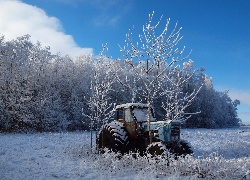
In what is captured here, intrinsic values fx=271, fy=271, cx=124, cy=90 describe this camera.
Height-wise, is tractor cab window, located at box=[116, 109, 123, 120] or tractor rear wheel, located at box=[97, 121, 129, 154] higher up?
tractor cab window, located at box=[116, 109, 123, 120]

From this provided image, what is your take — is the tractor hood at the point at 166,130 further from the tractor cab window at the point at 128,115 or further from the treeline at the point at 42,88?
the treeline at the point at 42,88

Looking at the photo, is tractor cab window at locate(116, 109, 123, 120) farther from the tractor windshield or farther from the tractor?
the tractor windshield

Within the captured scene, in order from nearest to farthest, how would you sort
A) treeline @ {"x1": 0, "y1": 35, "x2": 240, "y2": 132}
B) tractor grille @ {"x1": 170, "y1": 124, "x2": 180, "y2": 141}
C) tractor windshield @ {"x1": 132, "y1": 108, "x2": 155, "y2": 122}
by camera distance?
tractor grille @ {"x1": 170, "y1": 124, "x2": 180, "y2": 141} < tractor windshield @ {"x1": 132, "y1": 108, "x2": 155, "y2": 122} < treeline @ {"x1": 0, "y1": 35, "x2": 240, "y2": 132}

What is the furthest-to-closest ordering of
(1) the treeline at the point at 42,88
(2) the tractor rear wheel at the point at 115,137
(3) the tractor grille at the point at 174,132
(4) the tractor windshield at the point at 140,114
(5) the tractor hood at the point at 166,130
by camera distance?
(1) the treeline at the point at 42,88
(4) the tractor windshield at the point at 140,114
(2) the tractor rear wheel at the point at 115,137
(3) the tractor grille at the point at 174,132
(5) the tractor hood at the point at 166,130

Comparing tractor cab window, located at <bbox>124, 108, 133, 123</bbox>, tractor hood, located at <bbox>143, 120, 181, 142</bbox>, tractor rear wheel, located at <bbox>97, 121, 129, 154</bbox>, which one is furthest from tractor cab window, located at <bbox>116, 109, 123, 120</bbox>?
tractor hood, located at <bbox>143, 120, 181, 142</bbox>

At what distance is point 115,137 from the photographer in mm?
11203

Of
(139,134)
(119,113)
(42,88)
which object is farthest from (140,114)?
(42,88)

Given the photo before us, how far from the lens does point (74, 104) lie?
116 feet

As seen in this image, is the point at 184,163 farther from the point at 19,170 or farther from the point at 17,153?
the point at 17,153

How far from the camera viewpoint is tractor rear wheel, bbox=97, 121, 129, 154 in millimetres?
11055

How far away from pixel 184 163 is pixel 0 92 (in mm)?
24335

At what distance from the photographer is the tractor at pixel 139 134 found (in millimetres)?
10516

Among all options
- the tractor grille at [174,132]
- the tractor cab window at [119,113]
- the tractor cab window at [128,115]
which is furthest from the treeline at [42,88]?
the tractor grille at [174,132]

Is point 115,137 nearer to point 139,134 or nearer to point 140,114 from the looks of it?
point 139,134
